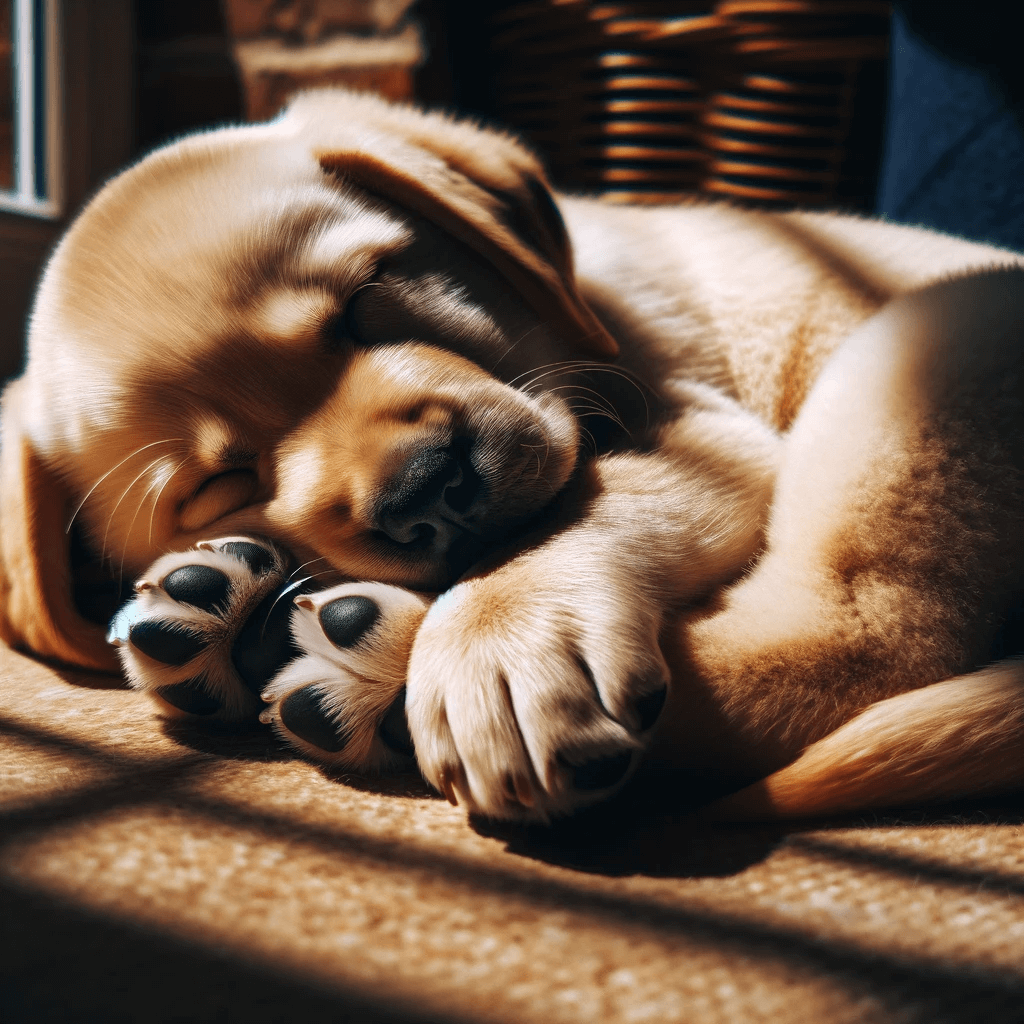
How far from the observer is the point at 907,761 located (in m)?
1.11

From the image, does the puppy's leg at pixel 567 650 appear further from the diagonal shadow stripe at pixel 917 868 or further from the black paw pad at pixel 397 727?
the diagonal shadow stripe at pixel 917 868

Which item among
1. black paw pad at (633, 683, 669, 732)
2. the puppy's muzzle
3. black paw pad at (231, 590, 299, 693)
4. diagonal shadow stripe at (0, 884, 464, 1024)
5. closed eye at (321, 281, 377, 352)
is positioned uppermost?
closed eye at (321, 281, 377, 352)

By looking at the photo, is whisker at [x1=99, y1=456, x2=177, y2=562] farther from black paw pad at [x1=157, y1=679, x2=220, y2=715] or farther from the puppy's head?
black paw pad at [x1=157, y1=679, x2=220, y2=715]

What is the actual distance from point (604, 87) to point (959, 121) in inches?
48.8

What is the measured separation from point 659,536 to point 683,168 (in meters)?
2.53

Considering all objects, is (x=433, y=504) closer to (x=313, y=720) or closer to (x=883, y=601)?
(x=313, y=720)

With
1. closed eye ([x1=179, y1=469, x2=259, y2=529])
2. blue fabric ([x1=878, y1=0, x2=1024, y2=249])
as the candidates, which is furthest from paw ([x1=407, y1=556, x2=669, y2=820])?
blue fabric ([x1=878, y1=0, x2=1024, y2=249])

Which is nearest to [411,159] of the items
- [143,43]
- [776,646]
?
[776,646]

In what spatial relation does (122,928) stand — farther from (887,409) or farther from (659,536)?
(887,409)

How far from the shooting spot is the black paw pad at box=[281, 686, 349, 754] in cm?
122

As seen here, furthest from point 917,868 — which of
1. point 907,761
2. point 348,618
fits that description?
point 348,618

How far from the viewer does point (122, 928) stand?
0.84 metres

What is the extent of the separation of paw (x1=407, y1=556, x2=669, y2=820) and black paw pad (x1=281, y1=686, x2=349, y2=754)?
0.45 feet

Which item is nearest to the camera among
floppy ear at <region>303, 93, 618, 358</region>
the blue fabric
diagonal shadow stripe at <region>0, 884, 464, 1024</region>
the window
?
diagonal shadow stripe at <region>0, 884, 464, 1024</region>
